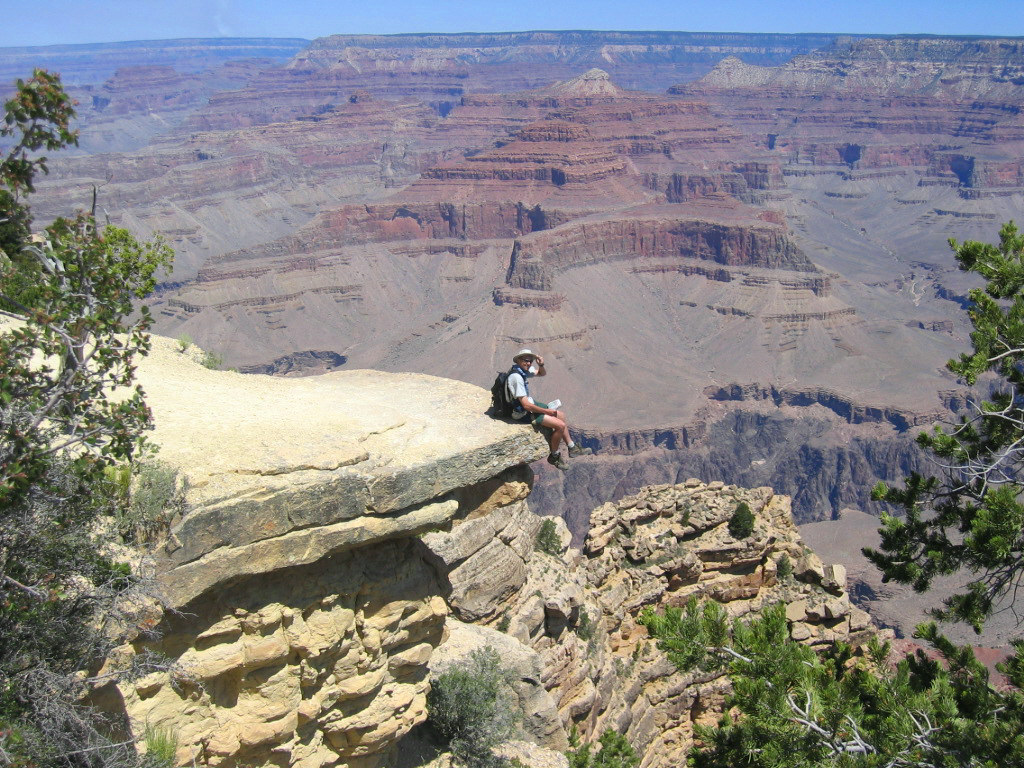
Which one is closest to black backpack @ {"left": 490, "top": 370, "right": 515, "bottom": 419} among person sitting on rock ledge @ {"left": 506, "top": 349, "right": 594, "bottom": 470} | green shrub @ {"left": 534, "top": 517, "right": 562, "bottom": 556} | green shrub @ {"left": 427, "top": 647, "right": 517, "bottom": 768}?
person sitting on rock ledge @ {"left": 506, "top": 349, "right": 594, "bottom": 470}

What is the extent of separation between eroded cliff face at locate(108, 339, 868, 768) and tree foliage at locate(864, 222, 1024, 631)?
17.1 ft

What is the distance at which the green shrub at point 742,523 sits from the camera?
19188mm

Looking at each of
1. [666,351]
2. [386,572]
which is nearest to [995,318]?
[386,572]

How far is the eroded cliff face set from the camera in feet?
29.3

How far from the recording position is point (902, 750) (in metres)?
9.03

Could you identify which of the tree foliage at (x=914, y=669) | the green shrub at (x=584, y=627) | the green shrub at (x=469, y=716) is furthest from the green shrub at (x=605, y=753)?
the tree foliage at (x=914, y=669)

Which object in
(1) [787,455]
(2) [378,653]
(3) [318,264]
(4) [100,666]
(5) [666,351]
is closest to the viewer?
(4) [100,666]

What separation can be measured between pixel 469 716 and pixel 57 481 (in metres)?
6.77

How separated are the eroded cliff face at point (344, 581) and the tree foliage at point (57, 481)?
665 mm

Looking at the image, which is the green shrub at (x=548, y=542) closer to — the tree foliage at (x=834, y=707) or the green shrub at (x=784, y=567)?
the green shrub at (x=784, y=567)

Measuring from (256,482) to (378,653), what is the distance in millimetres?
2747

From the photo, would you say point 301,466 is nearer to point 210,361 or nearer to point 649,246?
point 210,361

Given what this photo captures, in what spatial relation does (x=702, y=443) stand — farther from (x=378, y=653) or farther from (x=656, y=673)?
(x=378, y=653)

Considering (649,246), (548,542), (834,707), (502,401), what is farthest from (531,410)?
(649,246)
